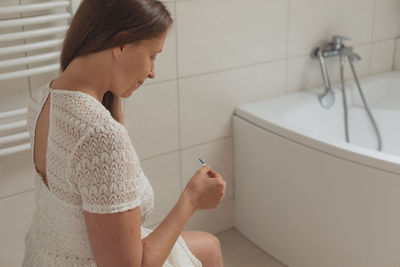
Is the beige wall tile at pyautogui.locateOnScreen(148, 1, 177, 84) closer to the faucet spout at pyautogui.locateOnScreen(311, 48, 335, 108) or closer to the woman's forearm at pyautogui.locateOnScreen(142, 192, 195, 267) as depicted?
the faucet spout at pyautogui.locateOnScreen(311, 48, 335, 108)

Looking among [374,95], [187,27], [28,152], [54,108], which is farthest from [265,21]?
[54,108]

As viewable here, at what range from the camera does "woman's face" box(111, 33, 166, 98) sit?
3.57 feet

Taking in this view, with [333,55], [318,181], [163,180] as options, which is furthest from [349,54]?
[163,180]

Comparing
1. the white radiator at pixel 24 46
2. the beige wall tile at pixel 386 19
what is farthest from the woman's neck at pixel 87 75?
the beige wall tile at pixel 386 19

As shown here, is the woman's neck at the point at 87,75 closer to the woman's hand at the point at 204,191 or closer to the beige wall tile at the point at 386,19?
the woman's hand at the point at 204,191

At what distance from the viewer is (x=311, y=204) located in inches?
79.1

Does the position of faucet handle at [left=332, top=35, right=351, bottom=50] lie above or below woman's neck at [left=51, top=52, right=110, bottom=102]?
below

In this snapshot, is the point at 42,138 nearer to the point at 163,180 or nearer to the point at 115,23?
the point at 115,23

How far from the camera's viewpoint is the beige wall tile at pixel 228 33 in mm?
2051

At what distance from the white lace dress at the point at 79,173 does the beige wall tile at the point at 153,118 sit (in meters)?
0.79

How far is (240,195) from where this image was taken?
237 centimetres

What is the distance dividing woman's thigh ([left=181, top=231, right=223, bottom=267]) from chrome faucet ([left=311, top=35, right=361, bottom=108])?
1.09m

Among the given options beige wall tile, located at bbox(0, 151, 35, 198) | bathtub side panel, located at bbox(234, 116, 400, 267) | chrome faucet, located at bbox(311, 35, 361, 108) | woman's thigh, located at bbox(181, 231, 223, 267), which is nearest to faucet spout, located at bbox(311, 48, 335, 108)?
chrome faucet, located at bbox(311, 35, 361, 108)

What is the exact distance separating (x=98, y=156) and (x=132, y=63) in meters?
0.21
